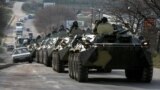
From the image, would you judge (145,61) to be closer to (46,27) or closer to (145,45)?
(145,45)

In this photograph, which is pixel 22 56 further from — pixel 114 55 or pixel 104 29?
pixel 114 55

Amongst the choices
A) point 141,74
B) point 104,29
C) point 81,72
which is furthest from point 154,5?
point 81,72

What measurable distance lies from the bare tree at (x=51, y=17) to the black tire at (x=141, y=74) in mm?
88038

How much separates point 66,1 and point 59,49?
8280 cm

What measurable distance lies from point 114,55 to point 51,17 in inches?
4205

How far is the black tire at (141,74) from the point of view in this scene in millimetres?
22875

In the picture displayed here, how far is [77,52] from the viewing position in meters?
24.2

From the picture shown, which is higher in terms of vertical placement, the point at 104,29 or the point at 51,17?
the point at 104,29

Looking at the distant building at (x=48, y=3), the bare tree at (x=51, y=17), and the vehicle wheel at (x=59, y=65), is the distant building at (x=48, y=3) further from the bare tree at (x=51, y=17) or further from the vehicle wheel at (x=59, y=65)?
the vehicle wheel at (x=59, y=65)

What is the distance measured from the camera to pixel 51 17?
424 feet

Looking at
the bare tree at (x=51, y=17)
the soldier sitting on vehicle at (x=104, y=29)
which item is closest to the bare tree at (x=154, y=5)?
the soldier sitting on vehicle at (x=104, y=29)

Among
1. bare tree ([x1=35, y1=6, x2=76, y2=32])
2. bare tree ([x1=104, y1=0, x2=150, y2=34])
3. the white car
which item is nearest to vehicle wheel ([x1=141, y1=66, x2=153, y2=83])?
bare tree ([x1=104, y1=0, x2=150, y2=34])

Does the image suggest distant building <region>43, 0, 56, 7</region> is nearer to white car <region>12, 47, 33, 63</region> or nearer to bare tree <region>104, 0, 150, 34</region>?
bare tree <region>104, 0, 150, 34</region>

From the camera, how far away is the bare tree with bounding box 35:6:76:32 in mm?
118625
